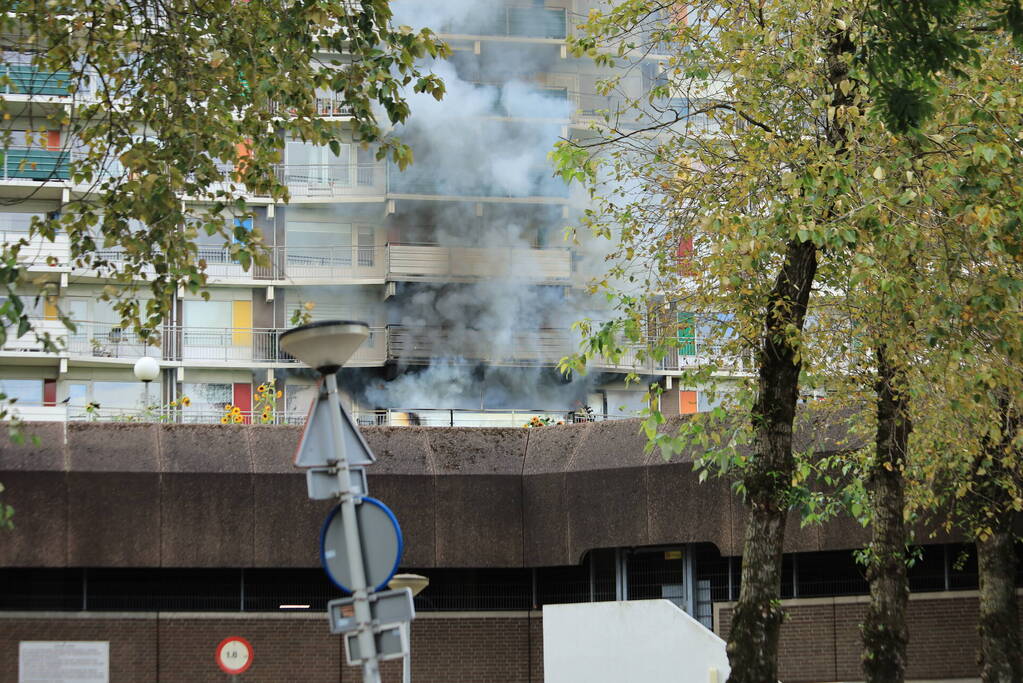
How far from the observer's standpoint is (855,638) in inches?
948

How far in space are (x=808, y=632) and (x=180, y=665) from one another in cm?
1026

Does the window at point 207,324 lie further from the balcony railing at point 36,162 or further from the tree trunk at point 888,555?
the tree trunk at point 888,555

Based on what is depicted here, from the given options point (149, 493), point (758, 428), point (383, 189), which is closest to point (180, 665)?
point (149, 493)

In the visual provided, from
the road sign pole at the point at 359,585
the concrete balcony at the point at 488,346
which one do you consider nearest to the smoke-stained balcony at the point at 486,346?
the concrete balcony at the point at 488,346

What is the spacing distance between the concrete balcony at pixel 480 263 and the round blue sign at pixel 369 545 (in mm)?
27024

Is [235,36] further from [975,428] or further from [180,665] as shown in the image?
[180,665]

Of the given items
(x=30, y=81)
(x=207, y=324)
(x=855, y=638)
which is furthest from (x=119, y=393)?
(x=30, y=81)

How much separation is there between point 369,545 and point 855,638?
54.7 ft

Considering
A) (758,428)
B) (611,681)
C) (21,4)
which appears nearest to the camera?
(21,4)

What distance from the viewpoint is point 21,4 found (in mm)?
12688

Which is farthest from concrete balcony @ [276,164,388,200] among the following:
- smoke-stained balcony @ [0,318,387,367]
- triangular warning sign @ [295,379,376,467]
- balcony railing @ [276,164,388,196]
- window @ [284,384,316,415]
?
triangular warning sign @ [295,379,376,467]

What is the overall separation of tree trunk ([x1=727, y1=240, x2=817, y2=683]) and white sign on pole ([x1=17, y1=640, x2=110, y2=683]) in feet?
44.4

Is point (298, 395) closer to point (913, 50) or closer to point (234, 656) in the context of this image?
point (234, 656)

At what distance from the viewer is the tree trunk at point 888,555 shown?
55.6 feet
